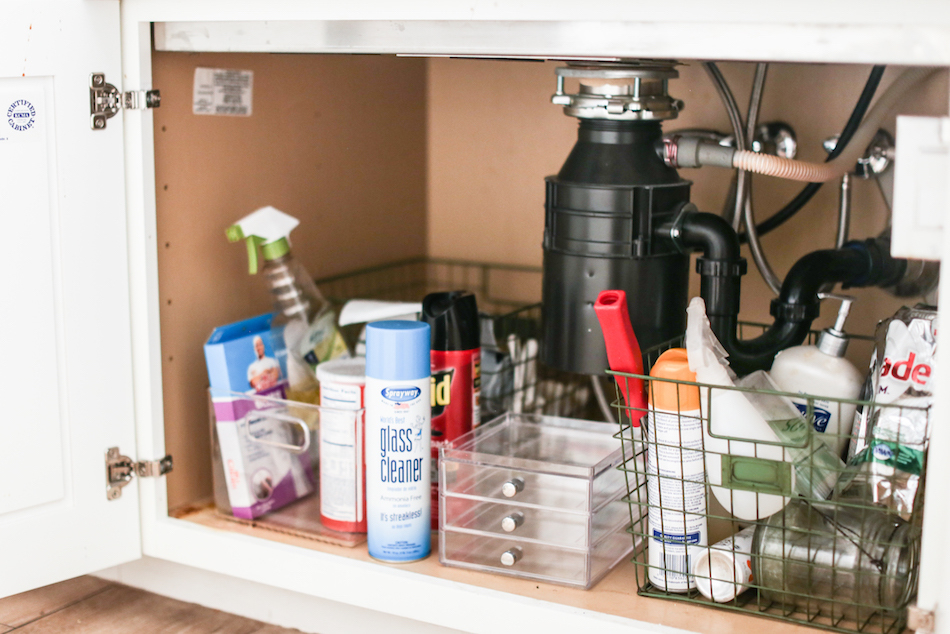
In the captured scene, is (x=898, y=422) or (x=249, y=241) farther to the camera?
(x=249, y=241)

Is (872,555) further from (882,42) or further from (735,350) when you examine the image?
(882,42)

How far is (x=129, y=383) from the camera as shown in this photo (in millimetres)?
1113

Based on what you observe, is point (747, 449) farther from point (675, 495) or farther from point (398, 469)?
point (398, 469)

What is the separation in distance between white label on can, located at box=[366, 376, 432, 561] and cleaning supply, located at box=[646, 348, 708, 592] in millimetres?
240

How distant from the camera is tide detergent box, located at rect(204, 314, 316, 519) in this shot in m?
1.17

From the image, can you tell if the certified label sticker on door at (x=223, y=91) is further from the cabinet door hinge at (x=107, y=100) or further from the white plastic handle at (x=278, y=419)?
the white plastic handle at (x=278, y=419)

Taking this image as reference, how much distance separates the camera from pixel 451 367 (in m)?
1.14

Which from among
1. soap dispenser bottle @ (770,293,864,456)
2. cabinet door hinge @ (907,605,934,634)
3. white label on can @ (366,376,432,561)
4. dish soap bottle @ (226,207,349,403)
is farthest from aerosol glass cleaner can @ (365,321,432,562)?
cabinet door hinge @ (907,605,934,634)

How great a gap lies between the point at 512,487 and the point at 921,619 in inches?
15.9

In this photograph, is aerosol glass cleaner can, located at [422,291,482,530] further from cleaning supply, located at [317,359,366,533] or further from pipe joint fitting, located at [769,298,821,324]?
pipe joint fitting, located at [769,298,821,324]

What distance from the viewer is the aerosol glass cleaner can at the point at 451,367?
1.14 m

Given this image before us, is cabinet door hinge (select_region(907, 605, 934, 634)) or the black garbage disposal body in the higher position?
the black garbage disposal body

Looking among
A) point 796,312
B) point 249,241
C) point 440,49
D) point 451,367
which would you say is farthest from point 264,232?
point 796,312

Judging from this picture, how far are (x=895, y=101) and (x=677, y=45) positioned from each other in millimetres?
457
